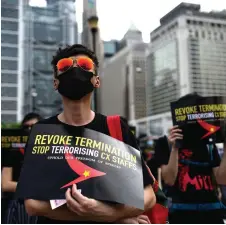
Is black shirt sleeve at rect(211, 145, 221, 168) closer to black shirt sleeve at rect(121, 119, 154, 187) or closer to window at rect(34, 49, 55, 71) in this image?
black shirt sleeve at rect(121, 119, 154, 187)

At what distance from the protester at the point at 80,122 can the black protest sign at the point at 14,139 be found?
2.04 m

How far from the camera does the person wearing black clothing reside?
2914 mm

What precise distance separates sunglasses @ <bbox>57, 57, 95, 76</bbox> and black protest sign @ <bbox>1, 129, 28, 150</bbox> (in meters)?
2.14

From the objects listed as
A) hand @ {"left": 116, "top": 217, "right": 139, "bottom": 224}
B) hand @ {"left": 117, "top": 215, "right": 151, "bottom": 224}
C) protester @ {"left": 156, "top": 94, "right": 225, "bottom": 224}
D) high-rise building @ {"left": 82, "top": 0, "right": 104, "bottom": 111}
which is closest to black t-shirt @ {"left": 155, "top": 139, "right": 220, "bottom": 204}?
protester @ {"left": 156, "top": 94, "right": 225, "bottom": 224}

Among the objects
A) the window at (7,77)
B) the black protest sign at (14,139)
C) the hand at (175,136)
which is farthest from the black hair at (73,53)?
the window at (7,77)

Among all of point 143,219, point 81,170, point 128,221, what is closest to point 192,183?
point 143,219

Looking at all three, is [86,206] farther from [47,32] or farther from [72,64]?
[47,32]

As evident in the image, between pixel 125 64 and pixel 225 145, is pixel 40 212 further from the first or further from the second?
pixel 125 64

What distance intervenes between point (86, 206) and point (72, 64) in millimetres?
682

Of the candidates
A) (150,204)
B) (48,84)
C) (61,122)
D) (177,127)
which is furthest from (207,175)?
(48,84)

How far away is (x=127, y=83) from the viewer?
374 feet

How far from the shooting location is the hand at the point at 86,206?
4.78ft

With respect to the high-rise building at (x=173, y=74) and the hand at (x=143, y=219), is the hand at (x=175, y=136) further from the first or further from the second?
the high-rise building at (x=173, y=74)

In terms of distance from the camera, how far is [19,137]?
3779mm
